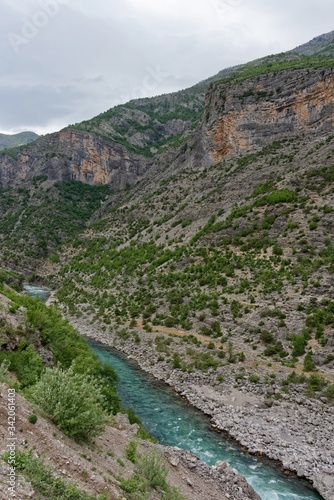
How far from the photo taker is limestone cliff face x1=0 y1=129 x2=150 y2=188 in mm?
98250

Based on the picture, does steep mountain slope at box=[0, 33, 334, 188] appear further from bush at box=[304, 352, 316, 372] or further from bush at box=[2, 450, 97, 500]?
bush at box=[2, 450, 97, 500]

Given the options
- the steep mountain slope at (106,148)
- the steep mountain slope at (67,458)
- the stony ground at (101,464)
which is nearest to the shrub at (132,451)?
the steep mountain slope at (67,458)

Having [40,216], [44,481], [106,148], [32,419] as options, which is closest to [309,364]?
[32,419]

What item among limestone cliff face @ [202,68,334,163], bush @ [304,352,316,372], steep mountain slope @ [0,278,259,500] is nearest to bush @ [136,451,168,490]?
steep mountain slope @ [0,278,259,500]

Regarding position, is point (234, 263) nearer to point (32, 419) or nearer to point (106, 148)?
point (32, 419)

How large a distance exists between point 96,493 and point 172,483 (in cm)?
390

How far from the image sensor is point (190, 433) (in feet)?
57.7

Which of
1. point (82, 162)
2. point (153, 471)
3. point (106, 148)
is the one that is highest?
point (106, 148)

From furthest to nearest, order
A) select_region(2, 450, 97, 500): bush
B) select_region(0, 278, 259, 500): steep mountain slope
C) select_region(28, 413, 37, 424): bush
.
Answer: select_region(28, 413, 37, 424): bush → select_region(0, 278, 259, 500): steep mountain slope → select_region(2, 450, 97, 500): bush

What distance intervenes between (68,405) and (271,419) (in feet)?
40.8

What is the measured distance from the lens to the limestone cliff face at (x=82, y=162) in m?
98.2

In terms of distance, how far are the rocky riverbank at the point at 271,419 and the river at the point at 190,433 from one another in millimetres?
535

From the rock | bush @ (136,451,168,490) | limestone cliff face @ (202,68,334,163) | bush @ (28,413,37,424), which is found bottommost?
the rock

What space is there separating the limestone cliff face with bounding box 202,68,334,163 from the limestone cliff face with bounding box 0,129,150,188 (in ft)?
140
